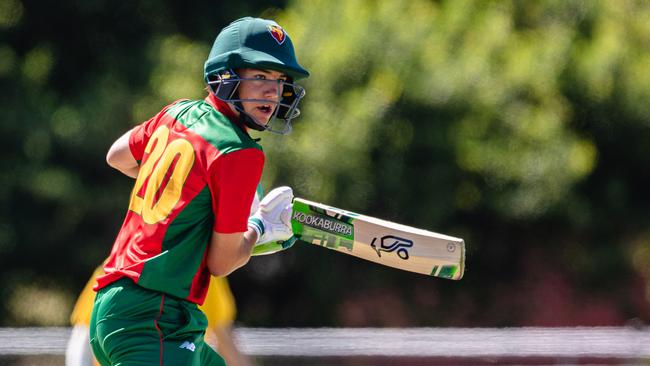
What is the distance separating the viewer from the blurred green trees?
801 centimetres

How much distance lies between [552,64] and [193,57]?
2.95 metres

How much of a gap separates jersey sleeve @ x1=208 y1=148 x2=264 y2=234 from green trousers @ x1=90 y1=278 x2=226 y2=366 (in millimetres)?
245

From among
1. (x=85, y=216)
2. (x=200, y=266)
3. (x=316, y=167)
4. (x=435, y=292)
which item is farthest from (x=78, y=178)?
(x=200, y=266)

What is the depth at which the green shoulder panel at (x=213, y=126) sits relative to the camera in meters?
2.58

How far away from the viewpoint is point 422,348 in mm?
4926

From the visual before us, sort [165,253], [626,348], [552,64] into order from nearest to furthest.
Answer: [165,253], [626,348], [552,64]

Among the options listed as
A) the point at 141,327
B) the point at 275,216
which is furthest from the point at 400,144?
the point at 141,327

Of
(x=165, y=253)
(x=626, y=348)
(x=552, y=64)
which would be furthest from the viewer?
(x=552, y=64)

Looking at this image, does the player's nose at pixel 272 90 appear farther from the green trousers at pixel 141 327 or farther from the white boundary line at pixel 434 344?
the white boundary line at pixel 434 344

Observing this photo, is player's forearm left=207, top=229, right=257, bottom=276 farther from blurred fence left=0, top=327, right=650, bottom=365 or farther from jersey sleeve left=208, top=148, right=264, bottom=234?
blurred fence left=0, top=327, right=650, bottom=365

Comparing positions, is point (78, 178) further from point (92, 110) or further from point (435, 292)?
point (435, 292)

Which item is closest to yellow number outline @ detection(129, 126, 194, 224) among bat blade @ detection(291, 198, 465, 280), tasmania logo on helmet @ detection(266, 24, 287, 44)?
tasmania logo on helmet @ detection(266, 24, 287, 44)

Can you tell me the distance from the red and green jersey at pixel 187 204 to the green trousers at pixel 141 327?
35 mm

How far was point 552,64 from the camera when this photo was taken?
8.42 m
